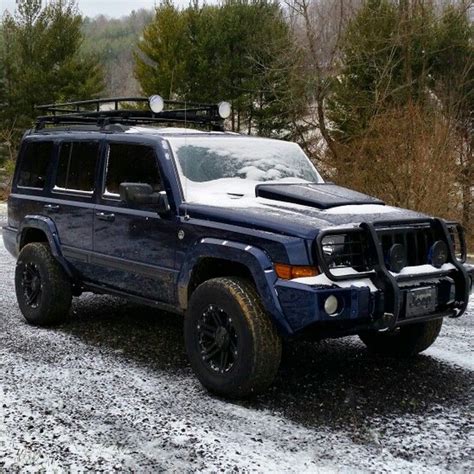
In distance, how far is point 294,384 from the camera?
4.60 meters

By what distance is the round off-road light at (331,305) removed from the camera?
387cm

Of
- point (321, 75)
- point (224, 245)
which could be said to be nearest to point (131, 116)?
point (224, 245)

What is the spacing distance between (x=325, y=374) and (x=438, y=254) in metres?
1.17

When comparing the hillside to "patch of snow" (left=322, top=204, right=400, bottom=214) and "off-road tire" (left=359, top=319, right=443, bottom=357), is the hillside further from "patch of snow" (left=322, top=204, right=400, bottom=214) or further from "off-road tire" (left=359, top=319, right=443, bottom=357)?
"patch of snow" (left=322, top=204, right=400, bottom=214)

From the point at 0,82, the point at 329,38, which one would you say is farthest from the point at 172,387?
the point at 0,82

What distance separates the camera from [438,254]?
448cm

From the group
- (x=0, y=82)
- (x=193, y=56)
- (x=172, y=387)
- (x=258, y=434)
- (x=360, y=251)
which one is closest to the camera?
(x=258, y=434)

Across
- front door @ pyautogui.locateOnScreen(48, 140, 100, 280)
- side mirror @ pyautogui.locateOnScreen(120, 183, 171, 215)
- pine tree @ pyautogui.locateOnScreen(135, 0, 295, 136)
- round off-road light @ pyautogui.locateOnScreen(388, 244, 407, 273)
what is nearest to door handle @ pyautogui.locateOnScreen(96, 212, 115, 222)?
front door @ pyautogui.locateOnScreen(48, 140, 100, 280)

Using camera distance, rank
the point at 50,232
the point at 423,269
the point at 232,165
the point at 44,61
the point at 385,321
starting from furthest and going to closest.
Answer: the point at 44,61 → the point at 50,232 → the point at 232,165 → the point at 423,269 → the point at 385,321

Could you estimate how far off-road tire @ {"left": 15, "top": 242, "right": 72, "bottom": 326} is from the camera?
5.89 meters

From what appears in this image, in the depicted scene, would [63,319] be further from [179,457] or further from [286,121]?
[286,121]

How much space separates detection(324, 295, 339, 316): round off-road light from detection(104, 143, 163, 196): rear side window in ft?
5.54

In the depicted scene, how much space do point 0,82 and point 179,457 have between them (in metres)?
30.9

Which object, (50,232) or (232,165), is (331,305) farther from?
(50,232)
